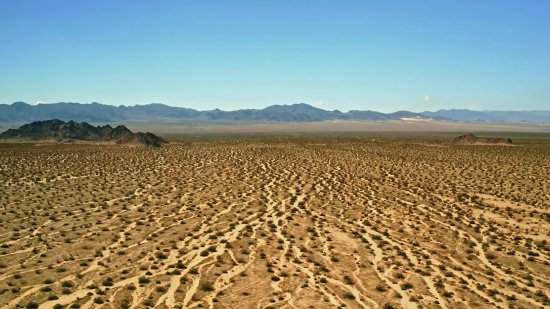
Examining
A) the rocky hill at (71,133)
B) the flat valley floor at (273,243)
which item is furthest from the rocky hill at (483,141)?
the rocky hill at (71,133)

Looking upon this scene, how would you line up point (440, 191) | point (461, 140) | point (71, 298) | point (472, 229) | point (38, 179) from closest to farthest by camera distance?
point (71, 298)
point (472, 229)
point (440, 191)
point (38, 179)
point (461, 140)

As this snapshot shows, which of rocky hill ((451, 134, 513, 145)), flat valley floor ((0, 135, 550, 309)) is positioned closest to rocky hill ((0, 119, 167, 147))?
flat valley floor ((0, 135, 550, 309))

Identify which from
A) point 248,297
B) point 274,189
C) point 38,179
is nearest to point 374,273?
point 248,297

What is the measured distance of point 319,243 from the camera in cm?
1650

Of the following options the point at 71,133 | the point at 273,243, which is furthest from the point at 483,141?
the point at 71,133

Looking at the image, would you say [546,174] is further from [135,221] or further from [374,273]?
[135,221]

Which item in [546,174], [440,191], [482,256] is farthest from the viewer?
[546,174]

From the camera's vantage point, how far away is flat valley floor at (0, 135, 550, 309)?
1162 cm

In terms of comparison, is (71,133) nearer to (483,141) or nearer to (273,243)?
(483,141)

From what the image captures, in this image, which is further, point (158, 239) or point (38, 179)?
point (38, 179)

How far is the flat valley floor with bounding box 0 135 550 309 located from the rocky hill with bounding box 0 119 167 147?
187ft

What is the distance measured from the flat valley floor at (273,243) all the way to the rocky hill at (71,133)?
187ft

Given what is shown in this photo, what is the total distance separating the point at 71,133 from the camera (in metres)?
97.6

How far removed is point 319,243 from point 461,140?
79.0 meters
